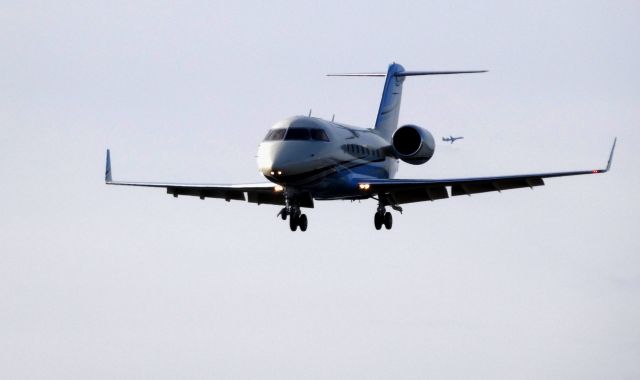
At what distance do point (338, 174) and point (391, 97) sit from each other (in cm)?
1228

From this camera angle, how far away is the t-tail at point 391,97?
60.8m

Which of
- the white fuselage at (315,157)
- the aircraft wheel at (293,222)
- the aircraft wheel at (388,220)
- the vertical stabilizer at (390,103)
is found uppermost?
the vertical stabilizer at (390,103)

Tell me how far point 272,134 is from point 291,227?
341cm

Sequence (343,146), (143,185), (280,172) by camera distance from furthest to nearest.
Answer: (143,185), (343,146), (280,172)

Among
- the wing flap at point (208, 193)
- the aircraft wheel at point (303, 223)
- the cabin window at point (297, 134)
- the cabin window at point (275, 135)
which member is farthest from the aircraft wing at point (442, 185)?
the wing flap at point (208, 193)

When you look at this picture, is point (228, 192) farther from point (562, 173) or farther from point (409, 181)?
point (562, 173)

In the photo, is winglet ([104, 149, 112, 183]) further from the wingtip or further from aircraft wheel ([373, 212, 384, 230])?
aircraft wheel ([373, 212, 384, 230])

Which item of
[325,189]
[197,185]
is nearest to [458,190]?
[325,189]

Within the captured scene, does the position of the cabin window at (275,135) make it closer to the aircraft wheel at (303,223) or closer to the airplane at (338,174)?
the airplane at (338,174)

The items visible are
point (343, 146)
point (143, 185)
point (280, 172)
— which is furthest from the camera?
point (143, 185)

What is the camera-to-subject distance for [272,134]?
49.8 metres

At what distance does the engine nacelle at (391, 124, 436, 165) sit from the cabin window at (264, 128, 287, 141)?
268 inches

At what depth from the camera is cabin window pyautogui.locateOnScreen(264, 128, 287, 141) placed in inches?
1949

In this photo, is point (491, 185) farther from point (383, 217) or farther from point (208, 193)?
point (208, 193)
